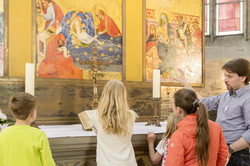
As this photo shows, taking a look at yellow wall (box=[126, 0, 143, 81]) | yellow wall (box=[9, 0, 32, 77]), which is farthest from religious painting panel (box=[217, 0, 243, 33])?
yellow wall (box=[9, 0, 32, 77])

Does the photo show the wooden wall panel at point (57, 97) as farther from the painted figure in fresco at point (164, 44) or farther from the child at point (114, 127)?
the child at point (114, 127)

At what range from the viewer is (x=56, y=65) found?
416cm

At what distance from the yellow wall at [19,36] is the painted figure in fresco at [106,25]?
40.4 inches

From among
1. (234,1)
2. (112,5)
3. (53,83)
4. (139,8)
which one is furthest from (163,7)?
(234,1)

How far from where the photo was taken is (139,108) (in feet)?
15.7

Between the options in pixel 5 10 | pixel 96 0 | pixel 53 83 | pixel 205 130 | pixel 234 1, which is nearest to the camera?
pixel 205 130

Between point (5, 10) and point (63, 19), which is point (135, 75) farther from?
point (5, 10)

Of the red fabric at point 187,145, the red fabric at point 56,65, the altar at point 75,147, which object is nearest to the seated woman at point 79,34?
the red fabric at point 56,65

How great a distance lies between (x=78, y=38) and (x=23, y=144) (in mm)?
2327

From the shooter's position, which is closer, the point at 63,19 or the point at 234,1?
the point at 63,19

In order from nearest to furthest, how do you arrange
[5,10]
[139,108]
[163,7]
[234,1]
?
[5,10] → [139,108] → [163,7] → [234,1]

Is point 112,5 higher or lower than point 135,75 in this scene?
higher

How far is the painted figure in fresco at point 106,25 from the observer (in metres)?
4.51

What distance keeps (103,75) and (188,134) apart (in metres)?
2.35
